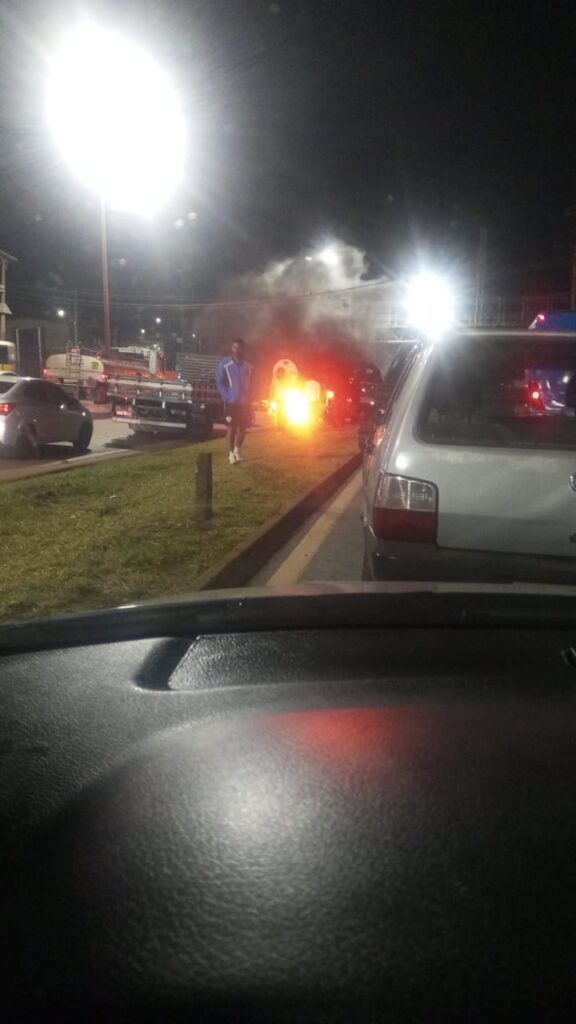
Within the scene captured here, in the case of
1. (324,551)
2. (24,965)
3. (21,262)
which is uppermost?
(21,262)

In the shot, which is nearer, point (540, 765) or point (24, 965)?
point (24, 965)

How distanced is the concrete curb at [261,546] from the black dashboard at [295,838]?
3998 millimetres

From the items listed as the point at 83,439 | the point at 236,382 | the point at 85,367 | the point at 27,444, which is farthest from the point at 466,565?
the point at 85,367

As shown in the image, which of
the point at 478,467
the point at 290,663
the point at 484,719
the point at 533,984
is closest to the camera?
the point at 533,984

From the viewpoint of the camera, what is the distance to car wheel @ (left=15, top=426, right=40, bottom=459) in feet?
53.4

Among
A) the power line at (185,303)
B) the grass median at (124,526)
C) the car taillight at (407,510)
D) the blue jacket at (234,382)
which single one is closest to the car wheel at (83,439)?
the grass median at (124,526)

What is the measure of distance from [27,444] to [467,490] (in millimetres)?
13313

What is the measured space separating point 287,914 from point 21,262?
6204cm

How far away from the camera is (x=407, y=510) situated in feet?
14.8

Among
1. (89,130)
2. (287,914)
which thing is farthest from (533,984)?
(89,130)

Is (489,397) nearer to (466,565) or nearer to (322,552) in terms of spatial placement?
(466,565)

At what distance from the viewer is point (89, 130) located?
22156mm

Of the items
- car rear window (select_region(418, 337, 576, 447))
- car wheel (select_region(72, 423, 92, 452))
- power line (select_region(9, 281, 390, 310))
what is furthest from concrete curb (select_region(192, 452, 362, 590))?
power line (select_region(9, 281, 390, 310))

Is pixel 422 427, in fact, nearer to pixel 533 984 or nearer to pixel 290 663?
pixel 290 663
